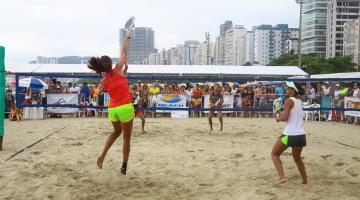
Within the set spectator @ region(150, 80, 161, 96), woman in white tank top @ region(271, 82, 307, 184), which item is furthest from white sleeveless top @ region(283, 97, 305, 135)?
spectator @ region(150, 80, 161, 96)

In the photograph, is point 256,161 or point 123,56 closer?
point 123,56

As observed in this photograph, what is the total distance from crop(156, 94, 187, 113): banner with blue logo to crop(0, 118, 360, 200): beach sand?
6568 millimetres

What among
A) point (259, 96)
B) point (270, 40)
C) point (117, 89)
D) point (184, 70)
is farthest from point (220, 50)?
point (117, 89)

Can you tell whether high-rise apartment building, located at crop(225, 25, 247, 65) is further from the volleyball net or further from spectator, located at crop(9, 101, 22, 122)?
spectator, located at crop(9, 101, 22, 122)

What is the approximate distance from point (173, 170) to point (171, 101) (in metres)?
9.87

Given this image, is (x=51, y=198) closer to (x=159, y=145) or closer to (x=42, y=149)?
(x=42, y=149)

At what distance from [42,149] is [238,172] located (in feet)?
12.3

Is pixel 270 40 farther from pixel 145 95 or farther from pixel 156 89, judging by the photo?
pixel 145 95

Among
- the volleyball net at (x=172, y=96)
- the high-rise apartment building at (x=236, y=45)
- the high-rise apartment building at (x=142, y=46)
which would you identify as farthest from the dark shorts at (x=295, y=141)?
the high-rise apartment building at (x=142, y=46)

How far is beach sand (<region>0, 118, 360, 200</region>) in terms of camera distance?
4.49 m

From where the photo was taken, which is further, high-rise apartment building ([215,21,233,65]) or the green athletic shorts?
high-rise apartment building ([215,21,233,65])

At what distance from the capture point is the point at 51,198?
427 cm

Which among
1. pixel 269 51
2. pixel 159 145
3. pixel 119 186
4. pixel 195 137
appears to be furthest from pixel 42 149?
pixel 269 51

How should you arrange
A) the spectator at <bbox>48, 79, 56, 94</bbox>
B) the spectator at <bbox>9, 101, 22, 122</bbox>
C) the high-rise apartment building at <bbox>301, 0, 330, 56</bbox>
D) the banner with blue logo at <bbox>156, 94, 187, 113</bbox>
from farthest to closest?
the high-rise apartment building at <bbox>301, 0, 330, 56</bbox> < the banner with blue logo at <bbox>156, 94, 187, 113</bbox> < the spectator at <bbox>48, 79, 56, 94</bbox> < the spectator at <bbox>9, 101, 22, 122</bbox>
